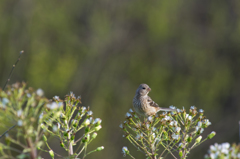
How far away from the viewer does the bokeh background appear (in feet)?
50.5

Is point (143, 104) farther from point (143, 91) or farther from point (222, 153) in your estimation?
point (222, 153)

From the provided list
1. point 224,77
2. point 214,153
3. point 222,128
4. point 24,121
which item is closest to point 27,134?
point 24,121

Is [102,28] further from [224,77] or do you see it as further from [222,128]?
[222,128]

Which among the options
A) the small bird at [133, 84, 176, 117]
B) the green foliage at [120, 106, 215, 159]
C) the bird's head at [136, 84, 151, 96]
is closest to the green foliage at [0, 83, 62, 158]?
the green foliage at [120, 106, 215, 159]

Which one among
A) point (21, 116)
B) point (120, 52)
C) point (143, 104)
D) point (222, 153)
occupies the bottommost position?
point (21, 116)

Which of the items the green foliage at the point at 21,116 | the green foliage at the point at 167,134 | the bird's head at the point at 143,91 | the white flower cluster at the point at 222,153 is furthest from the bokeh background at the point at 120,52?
the green foliage at the point at 21,116

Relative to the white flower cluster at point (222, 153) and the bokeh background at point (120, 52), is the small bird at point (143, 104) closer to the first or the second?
the white flower cluster at point (222, 153)

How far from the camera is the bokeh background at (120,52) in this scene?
50.5 ft

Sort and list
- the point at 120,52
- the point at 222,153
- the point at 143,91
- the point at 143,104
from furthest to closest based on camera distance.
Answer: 1. the point at 120,52
2. the point at 143,91
3. the point at 143,104
4. the point at 222,153

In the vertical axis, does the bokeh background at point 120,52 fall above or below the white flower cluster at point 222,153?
above

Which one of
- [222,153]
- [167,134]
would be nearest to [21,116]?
[222,153]

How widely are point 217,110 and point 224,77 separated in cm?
172

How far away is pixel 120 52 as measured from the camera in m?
16.1

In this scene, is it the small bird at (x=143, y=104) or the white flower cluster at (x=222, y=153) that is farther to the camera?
the small bird at (x=143, y=104)
